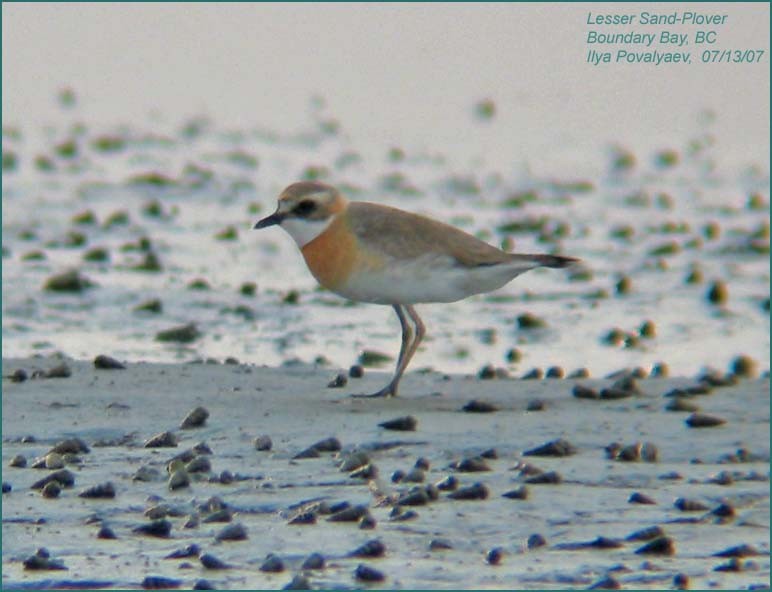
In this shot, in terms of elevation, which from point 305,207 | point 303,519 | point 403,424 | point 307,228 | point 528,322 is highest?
point 305,207

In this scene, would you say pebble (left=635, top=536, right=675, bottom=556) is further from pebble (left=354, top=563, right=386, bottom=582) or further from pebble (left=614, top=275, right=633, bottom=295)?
pebble (left=614, top=275, right=633, bottom=295)

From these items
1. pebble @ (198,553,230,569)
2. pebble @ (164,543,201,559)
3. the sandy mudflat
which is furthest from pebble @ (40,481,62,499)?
pebble @ (198,553,230,569)

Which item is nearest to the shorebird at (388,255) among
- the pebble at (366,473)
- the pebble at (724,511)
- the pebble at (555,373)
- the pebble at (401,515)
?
the pebble at (555,373)

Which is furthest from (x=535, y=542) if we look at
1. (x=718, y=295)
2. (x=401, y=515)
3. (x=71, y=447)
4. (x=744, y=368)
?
(x=718, y=295)

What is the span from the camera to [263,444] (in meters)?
7.35

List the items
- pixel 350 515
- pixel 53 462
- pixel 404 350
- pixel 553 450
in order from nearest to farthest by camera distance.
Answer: pixel 350 515 → pixel 53 462 → pixel 553 450 → pixel 404 350

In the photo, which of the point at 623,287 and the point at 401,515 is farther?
the point at 623,287

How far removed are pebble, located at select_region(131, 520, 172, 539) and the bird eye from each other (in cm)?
309

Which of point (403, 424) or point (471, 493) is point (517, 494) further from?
point (403, 424)

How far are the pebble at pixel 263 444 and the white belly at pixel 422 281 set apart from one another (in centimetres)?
155

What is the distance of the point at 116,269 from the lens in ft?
41.4

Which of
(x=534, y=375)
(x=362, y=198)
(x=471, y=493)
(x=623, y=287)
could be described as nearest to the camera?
(x=471, y=493)

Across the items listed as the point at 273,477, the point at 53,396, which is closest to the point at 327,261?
the point at 53,396

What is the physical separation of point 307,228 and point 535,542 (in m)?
3.30
